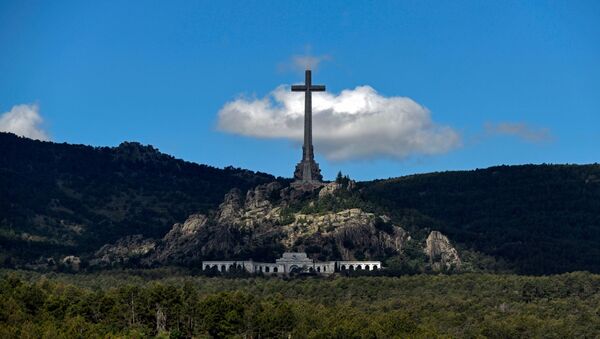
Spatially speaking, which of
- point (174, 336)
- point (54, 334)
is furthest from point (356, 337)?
point (54, 334)

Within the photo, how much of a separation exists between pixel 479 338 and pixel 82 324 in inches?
1888

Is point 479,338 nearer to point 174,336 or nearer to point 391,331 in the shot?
point 391,331

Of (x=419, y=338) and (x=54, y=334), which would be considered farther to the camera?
(x=419, y=338)

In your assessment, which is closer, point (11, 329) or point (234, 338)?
point (11, 329)

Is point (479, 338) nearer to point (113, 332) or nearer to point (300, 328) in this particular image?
point (300, 328)

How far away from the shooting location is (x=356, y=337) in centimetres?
19338

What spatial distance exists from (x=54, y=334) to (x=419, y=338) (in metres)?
43.2

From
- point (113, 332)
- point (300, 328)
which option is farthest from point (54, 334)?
point (300, 328)

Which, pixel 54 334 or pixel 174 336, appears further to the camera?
pixel 174 336

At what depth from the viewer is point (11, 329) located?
587 ft

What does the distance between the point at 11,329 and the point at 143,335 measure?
21.9 m

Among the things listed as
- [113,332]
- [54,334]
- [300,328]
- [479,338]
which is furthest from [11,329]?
[479,338]

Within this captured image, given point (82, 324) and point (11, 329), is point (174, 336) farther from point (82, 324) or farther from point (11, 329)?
point (11, 329)

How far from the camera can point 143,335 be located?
197 metres
